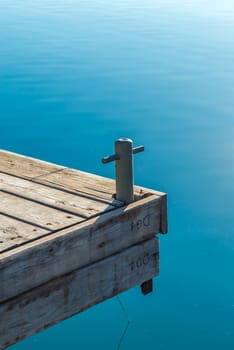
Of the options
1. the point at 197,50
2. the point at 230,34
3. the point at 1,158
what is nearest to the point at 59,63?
the point at 197,50

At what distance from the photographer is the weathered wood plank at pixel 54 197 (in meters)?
4.90

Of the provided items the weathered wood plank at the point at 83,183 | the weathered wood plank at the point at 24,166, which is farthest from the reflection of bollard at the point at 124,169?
the weathered wood plank at the point at 24,166

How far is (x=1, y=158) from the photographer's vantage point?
6039 mm

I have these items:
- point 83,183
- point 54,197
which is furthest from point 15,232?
A: point 83,183

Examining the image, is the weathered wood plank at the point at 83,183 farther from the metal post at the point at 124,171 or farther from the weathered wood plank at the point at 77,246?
the weathered wood plank at the point at 77,246

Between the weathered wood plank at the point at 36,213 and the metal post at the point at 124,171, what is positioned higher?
the metal post at the point at 124,171

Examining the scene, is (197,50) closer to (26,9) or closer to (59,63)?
(59,63)

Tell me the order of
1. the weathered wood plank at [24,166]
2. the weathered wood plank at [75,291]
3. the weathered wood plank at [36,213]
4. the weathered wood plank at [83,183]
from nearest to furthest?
the weathered wood plank at [75,291] → the weathered wood plank at [36,213] → the weathered wood plank at [83,183] → the weathered wood plank at [24,166]

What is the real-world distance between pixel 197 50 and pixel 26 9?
1365 centimetres

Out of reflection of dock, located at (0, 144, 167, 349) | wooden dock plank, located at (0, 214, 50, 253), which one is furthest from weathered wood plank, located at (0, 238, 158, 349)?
wooden dock plank, located at (0, 214, 50, 253)

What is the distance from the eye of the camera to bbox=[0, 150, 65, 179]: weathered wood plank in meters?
5.65

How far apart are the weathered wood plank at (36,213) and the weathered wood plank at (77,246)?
0.11 metres

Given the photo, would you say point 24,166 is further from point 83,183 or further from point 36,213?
point 36,213

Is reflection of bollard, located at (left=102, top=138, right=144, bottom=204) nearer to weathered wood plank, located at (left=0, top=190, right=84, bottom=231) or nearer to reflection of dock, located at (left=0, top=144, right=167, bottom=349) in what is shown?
reflection of dock, located at (left=0, top=144, right=167, bottom=349)
